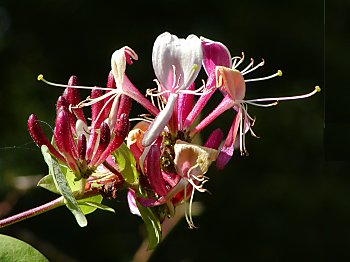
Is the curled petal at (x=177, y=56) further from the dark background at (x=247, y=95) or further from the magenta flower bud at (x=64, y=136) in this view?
the dark background at (x=247, y=95)

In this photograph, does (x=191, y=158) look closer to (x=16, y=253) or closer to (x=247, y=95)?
(x=16, y=253)

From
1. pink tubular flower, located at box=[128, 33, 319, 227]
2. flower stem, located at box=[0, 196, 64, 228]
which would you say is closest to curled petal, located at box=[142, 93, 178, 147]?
pink tubular flower, located at box=[128, 33, 319, 227]

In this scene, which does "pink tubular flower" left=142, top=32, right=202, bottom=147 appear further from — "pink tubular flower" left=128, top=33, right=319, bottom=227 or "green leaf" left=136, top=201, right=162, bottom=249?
"green leaf" left=136, top=201, right=162, bottom=249

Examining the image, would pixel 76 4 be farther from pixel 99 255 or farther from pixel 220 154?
pixel 220 154

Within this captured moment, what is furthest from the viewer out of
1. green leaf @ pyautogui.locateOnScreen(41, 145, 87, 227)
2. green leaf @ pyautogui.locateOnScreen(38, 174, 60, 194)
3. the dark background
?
the dark background

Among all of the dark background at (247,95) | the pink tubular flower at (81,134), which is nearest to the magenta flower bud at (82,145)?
the pink tubular flower at (81,134)

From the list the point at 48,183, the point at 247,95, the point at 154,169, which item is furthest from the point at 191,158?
the point at 247,95
